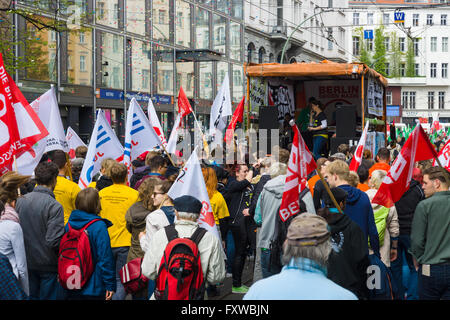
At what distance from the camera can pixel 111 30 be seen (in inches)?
1121

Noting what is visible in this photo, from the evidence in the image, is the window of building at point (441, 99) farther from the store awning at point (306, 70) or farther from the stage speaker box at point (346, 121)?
the stage speaker box at point (346, 121)

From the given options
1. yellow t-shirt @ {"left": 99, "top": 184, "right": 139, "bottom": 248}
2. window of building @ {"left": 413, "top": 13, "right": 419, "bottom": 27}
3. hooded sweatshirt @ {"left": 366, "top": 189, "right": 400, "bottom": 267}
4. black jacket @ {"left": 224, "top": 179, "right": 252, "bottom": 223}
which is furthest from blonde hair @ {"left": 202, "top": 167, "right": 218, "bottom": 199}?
window of building @ {"left": 413, "top": 13, "right": 419, "bottom": 27}


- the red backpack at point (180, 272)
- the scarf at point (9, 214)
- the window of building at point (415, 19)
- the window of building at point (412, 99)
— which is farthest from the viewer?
the window of building at point (412, 99)

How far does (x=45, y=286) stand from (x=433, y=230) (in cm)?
350

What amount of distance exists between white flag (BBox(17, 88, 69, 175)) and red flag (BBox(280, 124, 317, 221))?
3488 mm

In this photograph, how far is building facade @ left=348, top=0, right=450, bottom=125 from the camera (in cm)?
8675

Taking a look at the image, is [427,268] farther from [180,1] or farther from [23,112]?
[180,1]

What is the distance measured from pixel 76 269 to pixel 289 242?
2.86m

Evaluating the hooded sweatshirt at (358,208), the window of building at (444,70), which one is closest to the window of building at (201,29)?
the hooded sweatshirt at (358,208)

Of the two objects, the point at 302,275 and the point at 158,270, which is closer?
the point at 302,275

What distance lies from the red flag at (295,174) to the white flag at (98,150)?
11.6 feet

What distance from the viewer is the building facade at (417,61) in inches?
3415

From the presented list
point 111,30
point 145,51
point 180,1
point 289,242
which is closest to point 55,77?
point 111,30

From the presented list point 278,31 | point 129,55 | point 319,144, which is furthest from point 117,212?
→ point 278,31
